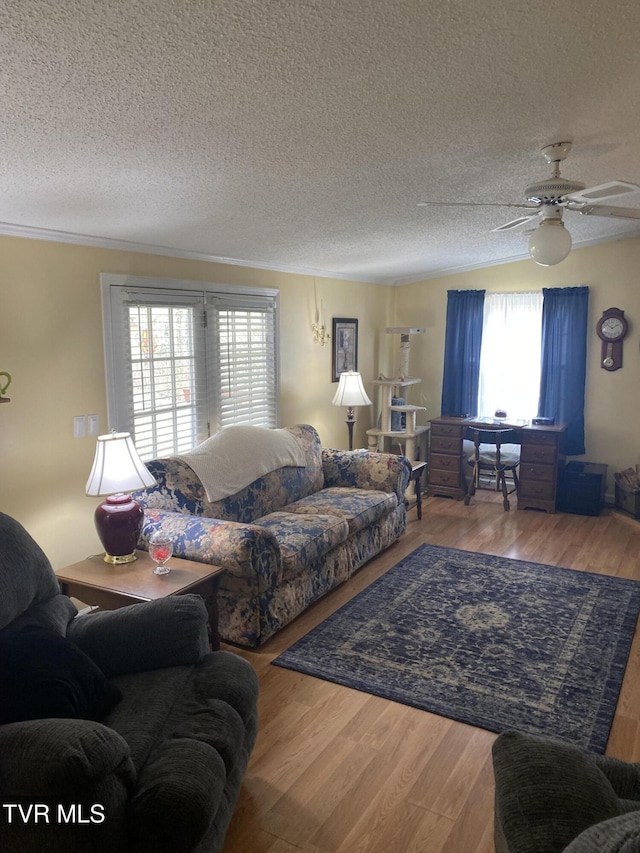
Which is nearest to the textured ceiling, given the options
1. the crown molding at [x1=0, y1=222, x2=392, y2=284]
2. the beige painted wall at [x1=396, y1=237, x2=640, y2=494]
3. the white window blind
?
the crown molding at [x1=0, y1=222, x2=392, y2=284]

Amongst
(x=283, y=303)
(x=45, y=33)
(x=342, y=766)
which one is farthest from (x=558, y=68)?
(x=283, y=303)

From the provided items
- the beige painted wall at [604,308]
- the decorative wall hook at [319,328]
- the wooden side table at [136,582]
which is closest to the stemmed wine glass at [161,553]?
the wooden side table at [136,582]

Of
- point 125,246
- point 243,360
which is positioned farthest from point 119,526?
point 243,360

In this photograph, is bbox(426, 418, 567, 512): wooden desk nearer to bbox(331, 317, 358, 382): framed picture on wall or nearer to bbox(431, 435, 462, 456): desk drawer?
bbox(431, 435, 462, 456): desk drawer

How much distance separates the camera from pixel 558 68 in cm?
212

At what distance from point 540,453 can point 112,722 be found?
4.90 meters

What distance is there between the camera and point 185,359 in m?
4.34

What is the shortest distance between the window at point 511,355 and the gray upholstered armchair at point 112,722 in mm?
5016

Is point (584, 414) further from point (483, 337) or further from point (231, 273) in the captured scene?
point (231, 273)

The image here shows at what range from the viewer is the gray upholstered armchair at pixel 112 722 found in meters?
1.46

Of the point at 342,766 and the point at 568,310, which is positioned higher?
the point at 568,310

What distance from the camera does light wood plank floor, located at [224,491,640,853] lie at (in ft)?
6.97

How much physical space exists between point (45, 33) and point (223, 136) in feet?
2.96

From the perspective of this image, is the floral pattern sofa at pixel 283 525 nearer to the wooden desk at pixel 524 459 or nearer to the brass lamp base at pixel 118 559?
the brass lamp base at pixel 118 559
